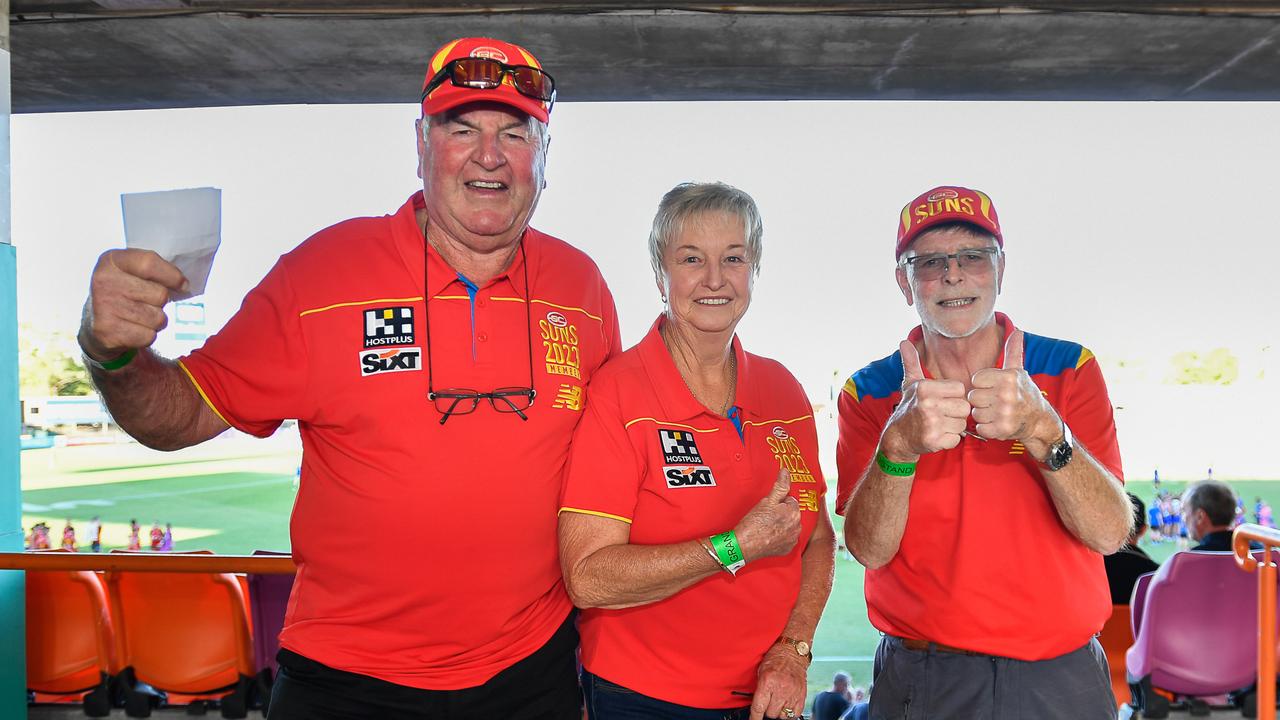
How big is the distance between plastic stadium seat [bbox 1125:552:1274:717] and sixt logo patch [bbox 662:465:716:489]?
286cm

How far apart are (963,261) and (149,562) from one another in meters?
2.56

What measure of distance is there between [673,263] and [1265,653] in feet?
6.47

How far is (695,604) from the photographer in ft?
5.43

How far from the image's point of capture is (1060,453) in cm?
152

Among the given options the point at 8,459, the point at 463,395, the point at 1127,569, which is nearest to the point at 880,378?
the point at 463,395

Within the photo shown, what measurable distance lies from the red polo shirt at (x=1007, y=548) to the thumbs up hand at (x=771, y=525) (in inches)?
14.9

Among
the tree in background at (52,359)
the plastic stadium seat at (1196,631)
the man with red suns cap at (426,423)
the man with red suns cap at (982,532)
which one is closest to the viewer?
the tree in background at (52,359)

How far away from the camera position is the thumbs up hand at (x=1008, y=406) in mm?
1430

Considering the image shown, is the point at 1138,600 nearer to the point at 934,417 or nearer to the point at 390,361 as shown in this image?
the point at 934,417


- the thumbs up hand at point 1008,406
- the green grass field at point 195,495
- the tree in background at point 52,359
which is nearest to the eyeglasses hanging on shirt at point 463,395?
the tree in background at point 52,359

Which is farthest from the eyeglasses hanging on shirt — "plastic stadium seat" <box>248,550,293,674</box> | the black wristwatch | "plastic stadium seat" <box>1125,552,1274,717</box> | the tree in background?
"plastic stadium seat" <box>1125,552,1274,717</box>

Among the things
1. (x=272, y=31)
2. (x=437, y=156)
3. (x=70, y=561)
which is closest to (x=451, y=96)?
(x=437, y=156)

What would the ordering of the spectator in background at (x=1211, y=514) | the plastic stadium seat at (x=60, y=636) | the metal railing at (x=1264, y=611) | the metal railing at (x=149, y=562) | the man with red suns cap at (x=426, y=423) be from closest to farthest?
the man with red suns cap at (x=426, y=423)
the metal railing at (x=1264, y=611)
the metal railing at (x=149, y=562)
the plastic stadium seat at (x=60, y=636)
the spectator in background at (x=1211, y=514)

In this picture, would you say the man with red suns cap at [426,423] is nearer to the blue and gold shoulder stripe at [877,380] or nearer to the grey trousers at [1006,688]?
the blue and gold shoulder stripe at [877,380]
